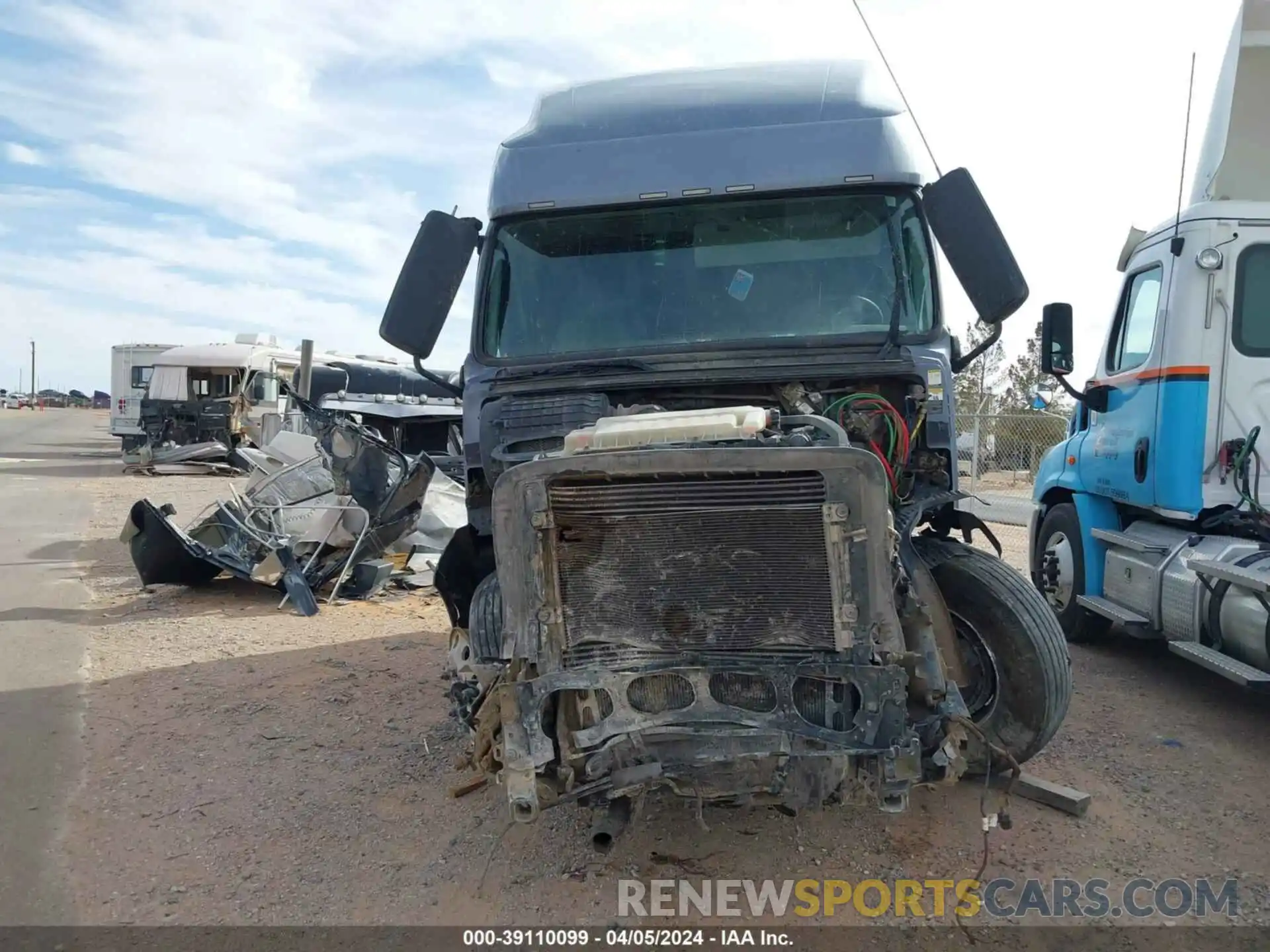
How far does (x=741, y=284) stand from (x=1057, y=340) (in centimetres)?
276

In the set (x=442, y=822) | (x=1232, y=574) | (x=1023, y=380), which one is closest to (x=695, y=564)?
(x=442, y=822)

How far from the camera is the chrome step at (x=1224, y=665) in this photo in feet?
15.0

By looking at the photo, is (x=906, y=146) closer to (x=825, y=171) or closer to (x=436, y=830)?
(x=825, y=171)

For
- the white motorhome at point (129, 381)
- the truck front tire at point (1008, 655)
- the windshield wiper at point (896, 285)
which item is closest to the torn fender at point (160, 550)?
the windshield wiper at point (896, 285)

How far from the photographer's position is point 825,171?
439 centimetres

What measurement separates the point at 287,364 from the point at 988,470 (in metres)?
16.7

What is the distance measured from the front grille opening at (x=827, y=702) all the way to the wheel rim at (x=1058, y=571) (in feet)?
14.3

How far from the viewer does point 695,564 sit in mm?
3180

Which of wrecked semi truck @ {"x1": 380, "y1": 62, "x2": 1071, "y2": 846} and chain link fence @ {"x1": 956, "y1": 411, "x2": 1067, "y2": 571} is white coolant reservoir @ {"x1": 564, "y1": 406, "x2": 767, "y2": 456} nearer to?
wrecked semi truck @ {"x1": 380, "y1": 62, "x2": 1071, "y2": 846}

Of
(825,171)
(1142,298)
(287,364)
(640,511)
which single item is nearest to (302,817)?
(640,511)

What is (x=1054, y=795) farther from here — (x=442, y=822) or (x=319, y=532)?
(x=319, y=532)

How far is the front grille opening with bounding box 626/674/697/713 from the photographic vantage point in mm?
3213

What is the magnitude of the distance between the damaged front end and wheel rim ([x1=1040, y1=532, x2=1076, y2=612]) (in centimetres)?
415

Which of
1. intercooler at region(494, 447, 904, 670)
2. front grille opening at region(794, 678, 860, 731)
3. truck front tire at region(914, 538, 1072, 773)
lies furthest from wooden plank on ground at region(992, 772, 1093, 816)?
intercooler at region(494, 447, 904, 670)
